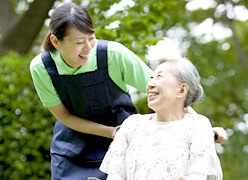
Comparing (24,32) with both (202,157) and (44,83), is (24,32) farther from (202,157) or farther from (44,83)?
(202,157)

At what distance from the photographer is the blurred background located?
434 cm

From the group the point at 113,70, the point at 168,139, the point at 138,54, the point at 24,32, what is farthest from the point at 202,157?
the point at 24,32

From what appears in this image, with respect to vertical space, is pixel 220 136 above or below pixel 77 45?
below

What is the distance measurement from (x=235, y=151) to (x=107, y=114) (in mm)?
7323

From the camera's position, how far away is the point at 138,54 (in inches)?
Answer: 166

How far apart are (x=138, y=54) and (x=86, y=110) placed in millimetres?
1375

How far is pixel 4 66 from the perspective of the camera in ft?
16.6

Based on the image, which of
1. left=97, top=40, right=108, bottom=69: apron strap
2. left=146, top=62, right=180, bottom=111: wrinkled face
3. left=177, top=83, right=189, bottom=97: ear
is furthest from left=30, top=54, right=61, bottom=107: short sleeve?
left=177, top=83, right=189, bottom=97: ear

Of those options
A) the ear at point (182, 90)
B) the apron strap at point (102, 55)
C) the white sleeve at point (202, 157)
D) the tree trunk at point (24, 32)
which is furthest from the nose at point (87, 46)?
the tree trunk at point (24, 32)

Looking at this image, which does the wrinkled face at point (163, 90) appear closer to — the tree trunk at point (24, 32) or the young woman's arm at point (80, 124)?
the young woman's arm at point (80, 124)

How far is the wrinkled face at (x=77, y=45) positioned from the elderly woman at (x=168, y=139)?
1.44 ft

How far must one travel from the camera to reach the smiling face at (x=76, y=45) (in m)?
2.67

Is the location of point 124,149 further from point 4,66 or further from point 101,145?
point 4,66

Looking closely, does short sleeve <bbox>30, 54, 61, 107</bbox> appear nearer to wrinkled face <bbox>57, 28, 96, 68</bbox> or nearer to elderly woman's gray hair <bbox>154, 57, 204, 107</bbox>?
wrinkled face <bbox>57, 28, 96, 68</bbox>
